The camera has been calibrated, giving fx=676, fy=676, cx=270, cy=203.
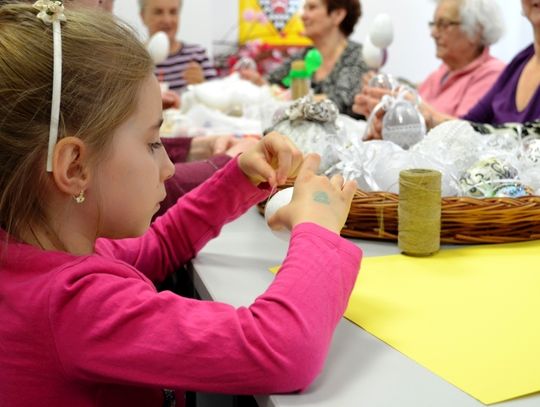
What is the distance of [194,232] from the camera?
97cm

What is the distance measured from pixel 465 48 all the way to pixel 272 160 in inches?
80.0

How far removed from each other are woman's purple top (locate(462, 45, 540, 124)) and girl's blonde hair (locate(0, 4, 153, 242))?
1560 millimetres

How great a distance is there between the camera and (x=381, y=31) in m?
2.17

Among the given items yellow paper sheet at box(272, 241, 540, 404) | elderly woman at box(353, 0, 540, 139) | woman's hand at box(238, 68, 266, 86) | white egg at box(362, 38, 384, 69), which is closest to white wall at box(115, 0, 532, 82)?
woman's hand at box(238, 68, 266, 86)

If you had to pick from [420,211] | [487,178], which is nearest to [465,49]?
[487,178]

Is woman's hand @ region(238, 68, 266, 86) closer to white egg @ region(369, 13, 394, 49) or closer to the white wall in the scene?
white egg @ region(369, 13, 394, 49)

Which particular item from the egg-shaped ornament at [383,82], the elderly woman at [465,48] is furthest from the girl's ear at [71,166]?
the elderly woman at [465,48]

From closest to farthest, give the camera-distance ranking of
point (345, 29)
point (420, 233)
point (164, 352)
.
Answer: point (164, 352)
point (420, 233)
point (345, 29)

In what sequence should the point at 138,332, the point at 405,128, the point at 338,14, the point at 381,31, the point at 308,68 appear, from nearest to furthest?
the point at 138,332 → the point at 405,128 → the point at 381,31 → the point at 308,68 → the point at 338,14

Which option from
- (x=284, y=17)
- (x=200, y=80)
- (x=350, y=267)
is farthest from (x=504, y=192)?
(x=284, y=17)

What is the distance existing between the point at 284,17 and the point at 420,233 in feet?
11.4

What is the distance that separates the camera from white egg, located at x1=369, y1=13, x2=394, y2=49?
216 cm

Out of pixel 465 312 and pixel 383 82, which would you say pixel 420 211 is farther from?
pixel 383 82

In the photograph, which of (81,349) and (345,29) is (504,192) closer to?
(81,349)
